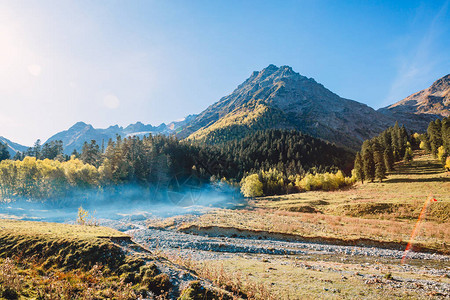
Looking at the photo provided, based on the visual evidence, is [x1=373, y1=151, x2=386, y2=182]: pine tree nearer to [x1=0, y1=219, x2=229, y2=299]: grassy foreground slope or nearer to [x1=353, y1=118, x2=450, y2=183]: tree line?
[x1=353, y1=118, x2=450, y2=183]: tree line

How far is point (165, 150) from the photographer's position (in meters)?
142

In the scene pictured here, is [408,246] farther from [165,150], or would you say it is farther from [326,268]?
[165,150]

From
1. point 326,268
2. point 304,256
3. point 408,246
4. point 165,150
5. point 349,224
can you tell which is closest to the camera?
point 326,268

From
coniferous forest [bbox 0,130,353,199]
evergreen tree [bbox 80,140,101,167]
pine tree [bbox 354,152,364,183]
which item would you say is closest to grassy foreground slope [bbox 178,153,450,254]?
pine tree [bbox 354,152,364,183]

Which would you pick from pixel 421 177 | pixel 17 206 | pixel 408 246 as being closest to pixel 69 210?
pixel 17 206

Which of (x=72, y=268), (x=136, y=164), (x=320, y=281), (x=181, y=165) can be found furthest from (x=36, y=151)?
(x=320, y=281)

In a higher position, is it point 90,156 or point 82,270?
point 90,156

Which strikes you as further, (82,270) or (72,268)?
(72,268)

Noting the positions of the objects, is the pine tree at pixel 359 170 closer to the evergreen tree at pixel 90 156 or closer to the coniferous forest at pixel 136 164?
the coniferous forest at pixel 136 164

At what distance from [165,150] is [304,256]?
127053 millimetres

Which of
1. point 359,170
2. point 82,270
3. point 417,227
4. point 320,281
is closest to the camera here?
point 82,270

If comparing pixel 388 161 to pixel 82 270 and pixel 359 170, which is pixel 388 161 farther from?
pixel 82 270

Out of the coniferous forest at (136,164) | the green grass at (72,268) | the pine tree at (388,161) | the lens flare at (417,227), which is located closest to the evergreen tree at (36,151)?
the coniferous forest at (136,164)

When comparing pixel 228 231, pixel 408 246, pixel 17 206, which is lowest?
pixel 408 246
